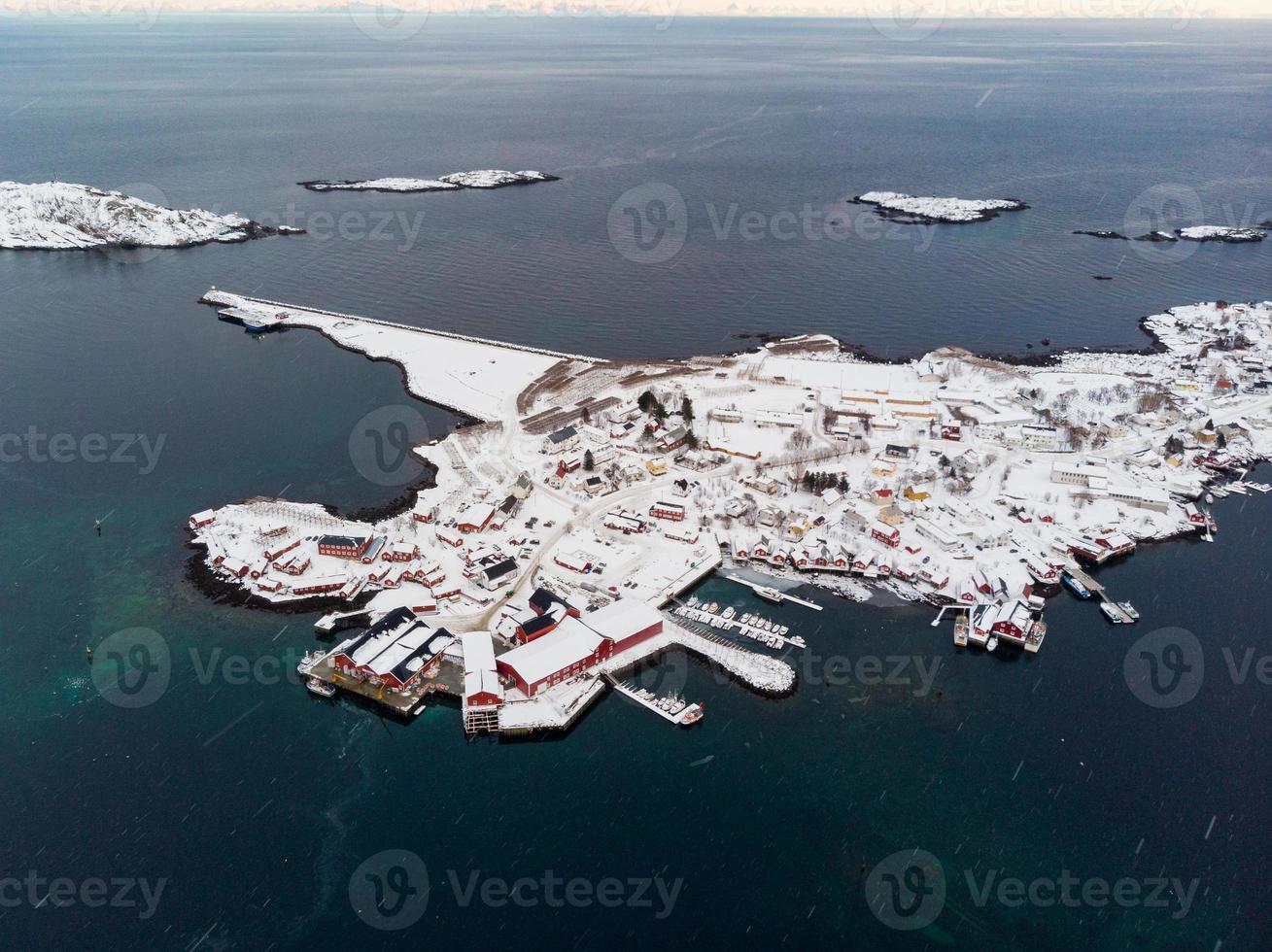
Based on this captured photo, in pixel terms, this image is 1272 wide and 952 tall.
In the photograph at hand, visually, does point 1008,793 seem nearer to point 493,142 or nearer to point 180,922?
point 180,922

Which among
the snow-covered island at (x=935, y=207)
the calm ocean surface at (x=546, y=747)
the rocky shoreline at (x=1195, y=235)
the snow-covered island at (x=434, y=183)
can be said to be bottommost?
the calm ocean surface at (x=546, y=747)

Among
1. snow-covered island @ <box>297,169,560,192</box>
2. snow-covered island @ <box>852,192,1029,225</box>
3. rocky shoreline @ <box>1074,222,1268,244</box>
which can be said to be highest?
snow-covered island @ <box>297,169,560,192</box>

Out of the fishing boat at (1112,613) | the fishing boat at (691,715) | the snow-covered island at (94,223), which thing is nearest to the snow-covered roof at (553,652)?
the fishing boat at (691,715)

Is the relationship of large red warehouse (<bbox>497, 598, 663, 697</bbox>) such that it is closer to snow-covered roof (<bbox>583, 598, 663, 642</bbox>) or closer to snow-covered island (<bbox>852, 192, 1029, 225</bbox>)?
snow-covered roof (<bbox>583, 598, 663, 642</bbox>)

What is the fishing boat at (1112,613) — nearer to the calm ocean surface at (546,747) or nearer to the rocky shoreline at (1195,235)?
the calm ocean surface at (546,747)

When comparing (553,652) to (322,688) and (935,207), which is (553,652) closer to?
(322,688)

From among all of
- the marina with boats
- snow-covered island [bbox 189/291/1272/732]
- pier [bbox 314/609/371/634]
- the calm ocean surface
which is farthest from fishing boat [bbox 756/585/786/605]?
pier [bbox 314/609/371/634]

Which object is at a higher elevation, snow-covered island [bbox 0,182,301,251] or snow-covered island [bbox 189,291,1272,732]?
snow-covered island [bbox 0,182,301,251]

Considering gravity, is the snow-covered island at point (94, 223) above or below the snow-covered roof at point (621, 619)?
above
